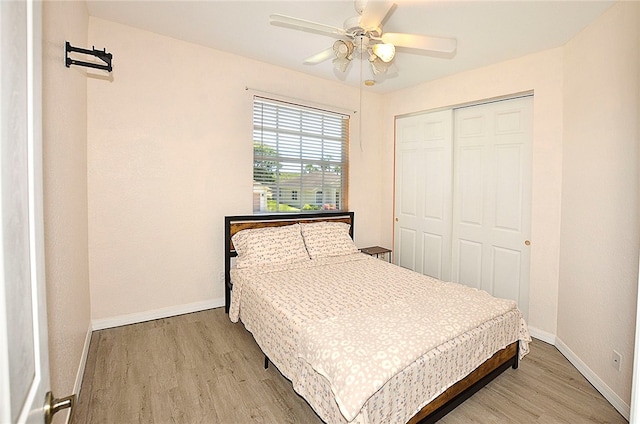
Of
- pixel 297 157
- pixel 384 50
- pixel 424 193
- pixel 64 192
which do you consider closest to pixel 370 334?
pixel 384 50

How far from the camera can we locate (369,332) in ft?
5.74

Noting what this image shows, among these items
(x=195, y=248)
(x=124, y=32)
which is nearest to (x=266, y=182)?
(x=195, y=248)

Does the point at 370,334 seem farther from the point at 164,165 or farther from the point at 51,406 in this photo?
the point at 164,165

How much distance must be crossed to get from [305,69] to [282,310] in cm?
273

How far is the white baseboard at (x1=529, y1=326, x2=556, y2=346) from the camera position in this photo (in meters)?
2.87

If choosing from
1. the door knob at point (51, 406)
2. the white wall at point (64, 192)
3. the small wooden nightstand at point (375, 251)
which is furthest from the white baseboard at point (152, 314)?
the door knob at point (51, 406)

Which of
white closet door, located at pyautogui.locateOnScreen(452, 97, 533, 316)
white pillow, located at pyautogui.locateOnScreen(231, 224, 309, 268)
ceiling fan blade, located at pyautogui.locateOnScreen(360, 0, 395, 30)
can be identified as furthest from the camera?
white closet door, located at pyautogui.locateOnScreen(452, 97, 533, 316)

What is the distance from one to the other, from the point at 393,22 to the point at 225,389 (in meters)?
2.89

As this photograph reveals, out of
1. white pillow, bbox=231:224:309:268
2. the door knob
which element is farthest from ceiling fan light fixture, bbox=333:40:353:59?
the door knob

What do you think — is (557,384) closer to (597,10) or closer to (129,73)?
(597,10)

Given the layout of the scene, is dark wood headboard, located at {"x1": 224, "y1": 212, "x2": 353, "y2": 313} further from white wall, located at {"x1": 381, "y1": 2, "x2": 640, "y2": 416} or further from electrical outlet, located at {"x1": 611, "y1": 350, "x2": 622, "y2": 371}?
electrical outlet, located at {"x1": 611, "y1": 350, "x2": 622, "y2": 371}

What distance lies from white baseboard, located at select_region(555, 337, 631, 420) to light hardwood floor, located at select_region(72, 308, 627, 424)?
0.03 meters

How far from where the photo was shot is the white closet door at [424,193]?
3.85 metres

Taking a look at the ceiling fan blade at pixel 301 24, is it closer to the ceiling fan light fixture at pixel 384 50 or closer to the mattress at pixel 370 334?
the ceiling fan light fixture at pixel 384 50
